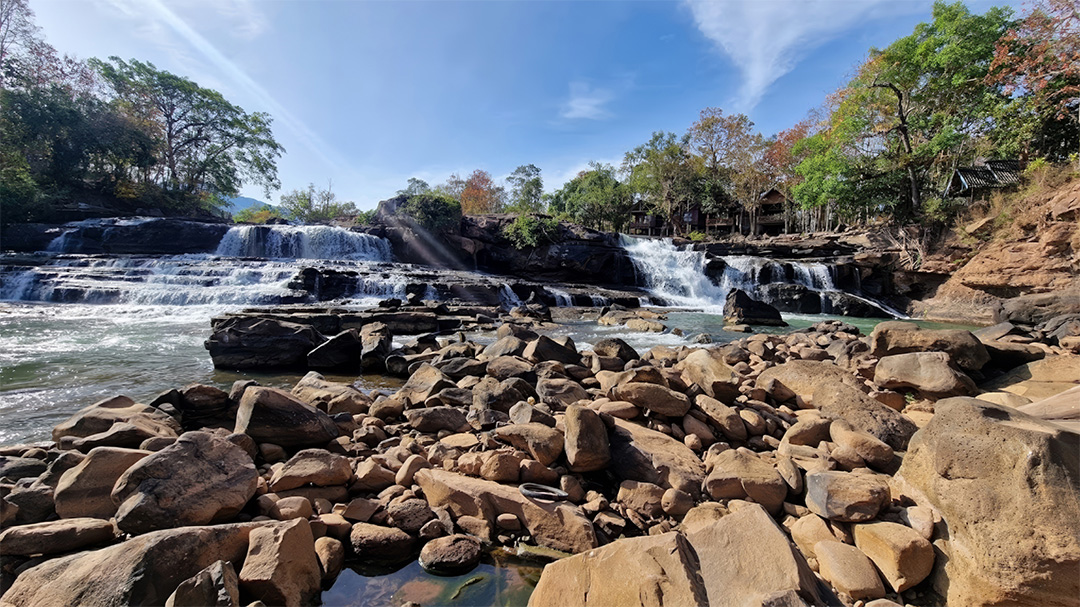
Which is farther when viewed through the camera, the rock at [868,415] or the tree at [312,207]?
the tree at [312,207]

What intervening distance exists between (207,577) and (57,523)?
1.13 m

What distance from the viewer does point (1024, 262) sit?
50.3ft

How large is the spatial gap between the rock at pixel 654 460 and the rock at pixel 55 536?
2955 mm

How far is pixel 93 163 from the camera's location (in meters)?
28.4

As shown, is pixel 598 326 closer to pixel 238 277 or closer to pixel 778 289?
pixel 778 289

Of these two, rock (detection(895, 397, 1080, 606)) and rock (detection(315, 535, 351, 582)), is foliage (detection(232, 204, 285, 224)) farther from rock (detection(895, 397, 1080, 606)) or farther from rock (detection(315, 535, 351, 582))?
rock (detection(895, 397, 1080, 606))

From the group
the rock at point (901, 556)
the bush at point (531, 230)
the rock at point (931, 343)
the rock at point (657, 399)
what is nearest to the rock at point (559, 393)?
the rock at point (657, 399)

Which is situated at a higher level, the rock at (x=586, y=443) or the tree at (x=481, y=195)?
the tree at (x=481, y=195)

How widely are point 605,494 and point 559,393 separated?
1.66 m

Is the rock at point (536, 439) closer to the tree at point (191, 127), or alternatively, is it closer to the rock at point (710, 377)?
the rock at point (710, 377)

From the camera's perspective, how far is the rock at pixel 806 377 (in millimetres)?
4336

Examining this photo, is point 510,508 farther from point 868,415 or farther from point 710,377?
point 868,415

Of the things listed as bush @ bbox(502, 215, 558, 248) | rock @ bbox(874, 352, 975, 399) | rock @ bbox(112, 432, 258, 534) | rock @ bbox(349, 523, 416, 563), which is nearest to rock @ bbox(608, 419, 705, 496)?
rock @ bbox(349, 523, 416, 563)

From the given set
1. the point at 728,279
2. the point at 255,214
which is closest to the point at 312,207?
the point at 255,214
